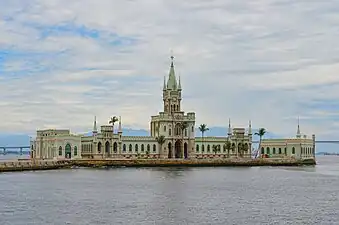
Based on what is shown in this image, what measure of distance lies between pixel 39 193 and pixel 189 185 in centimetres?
1893

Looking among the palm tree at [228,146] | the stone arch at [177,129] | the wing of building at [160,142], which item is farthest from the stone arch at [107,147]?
the palm tree at [228,146]

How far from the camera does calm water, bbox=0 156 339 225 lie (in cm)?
4722

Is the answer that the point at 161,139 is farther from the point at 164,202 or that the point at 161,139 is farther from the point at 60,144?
the point at 164,202

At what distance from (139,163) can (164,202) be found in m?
73.9

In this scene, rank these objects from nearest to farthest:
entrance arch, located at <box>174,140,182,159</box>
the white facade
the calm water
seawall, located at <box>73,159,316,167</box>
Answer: the calm water < seawall, located at <box>73,159,316,167</box> < the white facade < entrance arch, located at <box>174,140,182,159</box>

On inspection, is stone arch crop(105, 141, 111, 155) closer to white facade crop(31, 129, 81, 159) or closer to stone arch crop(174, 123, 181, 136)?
white facade crop(31, 129, 81, 159)

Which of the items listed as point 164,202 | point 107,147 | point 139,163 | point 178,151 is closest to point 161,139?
point 178,151

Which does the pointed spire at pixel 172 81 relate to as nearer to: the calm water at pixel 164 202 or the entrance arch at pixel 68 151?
the entrance arch at pixel 68 151

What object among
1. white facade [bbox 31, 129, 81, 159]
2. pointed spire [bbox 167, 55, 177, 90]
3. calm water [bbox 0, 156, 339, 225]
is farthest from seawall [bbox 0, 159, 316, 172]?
calm water [bbox 0, 156, 339, 225]

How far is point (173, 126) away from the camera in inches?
5571

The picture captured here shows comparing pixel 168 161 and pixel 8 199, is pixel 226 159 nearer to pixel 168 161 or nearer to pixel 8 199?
pixel 168 161

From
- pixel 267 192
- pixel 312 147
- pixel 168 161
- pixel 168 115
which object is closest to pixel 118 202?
pixel 267 192

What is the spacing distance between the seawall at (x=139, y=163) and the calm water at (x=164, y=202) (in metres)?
28.2

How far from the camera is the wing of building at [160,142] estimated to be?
435 ft
